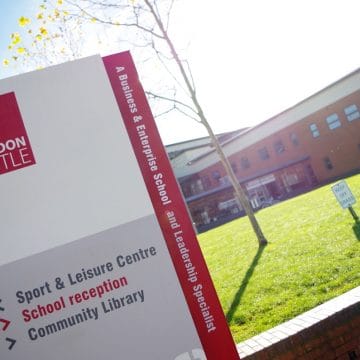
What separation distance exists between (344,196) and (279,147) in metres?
34.6

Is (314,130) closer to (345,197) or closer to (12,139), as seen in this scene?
(345,197)

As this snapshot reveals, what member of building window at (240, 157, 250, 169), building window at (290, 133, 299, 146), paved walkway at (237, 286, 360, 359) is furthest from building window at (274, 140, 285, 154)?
paved walkway at (237, 286, 360, 359)

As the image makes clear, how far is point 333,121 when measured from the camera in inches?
1483

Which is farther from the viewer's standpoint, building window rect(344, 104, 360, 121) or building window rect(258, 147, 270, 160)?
building window rect(258, 147, 270, 160)

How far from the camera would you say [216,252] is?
1377cm

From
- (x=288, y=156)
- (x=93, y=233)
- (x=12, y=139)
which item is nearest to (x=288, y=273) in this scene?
(x=93, y=233)

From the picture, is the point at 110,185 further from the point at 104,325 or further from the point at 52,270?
the point at 104,325

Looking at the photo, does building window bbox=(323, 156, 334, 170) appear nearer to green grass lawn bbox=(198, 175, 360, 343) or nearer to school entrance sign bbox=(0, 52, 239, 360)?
green grass lawn bbox=(198, 175, 360, 343)

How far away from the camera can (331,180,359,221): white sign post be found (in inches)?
394

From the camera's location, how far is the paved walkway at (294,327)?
384 cm

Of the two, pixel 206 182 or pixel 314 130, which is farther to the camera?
pixel 206 182

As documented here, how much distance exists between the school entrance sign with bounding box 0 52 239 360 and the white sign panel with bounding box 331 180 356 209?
8.33 meters

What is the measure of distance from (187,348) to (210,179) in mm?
48526

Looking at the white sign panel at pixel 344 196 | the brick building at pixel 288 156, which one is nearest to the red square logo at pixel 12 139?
the white sign panel at pixel 344 196
